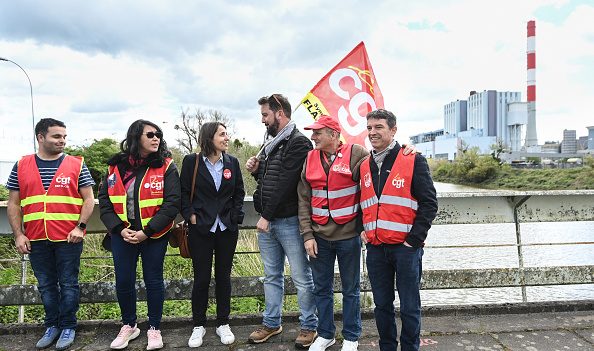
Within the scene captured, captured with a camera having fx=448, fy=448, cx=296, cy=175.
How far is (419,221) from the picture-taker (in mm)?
2822

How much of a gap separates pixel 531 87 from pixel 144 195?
70144 millimetres

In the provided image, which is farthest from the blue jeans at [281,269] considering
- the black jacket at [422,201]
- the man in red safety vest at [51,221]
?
the man in red safety vest at [51,221]

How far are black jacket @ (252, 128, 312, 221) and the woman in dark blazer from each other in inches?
10.9

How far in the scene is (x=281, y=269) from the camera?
3.54 meters

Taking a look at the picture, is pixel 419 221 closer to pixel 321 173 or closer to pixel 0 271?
pixel 321 173

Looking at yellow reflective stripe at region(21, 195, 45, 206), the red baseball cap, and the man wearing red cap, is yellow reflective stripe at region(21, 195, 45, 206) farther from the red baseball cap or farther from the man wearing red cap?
the red baseball cap

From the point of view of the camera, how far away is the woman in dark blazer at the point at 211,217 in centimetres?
339

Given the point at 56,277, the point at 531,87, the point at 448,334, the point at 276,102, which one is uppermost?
the point at 531,87

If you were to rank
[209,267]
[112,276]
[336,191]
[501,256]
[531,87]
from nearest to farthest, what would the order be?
1. [336,191]
2. [209,267]
3. [112,276]
4. [501,256]
5. [531,87]

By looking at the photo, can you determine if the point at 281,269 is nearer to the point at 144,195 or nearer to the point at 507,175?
the point at 144,195

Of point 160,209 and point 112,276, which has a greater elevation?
point 160,209

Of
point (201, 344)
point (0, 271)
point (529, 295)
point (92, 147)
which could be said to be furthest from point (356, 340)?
point (92, 147)

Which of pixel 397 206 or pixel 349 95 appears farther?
pixel 349 95

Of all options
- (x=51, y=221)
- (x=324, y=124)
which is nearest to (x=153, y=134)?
(x=51, y=221)
